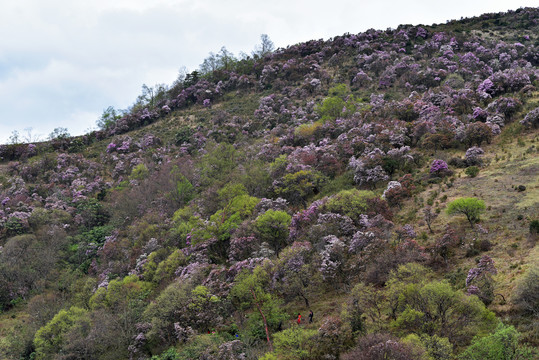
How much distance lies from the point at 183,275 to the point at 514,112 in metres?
47.9

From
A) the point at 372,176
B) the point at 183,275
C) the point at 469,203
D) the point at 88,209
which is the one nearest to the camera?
the point at 469,203

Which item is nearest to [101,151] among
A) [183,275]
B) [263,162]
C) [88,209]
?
[88,209]

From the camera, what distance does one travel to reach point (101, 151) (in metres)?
95.1

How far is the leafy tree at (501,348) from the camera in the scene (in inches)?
699

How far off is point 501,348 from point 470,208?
17.1 m

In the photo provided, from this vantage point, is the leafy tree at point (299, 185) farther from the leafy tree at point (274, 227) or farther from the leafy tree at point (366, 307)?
the leafy tree at point (366, 307)

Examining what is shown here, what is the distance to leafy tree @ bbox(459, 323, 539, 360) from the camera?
58.2 ft

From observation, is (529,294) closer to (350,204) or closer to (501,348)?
(501,348)

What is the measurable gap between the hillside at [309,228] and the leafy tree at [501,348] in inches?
2.8

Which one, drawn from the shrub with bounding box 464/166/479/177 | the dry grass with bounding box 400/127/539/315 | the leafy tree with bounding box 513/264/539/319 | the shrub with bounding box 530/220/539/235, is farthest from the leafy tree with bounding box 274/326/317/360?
the shrub with bounding box 464/166/479/177

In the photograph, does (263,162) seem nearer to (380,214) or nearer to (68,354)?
(380,214)

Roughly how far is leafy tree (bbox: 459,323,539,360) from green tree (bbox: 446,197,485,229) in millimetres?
15653

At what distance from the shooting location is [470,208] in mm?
32594

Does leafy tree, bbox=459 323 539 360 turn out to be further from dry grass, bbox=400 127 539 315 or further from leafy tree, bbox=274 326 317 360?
leafy tree, bbox=274 326 317 360
